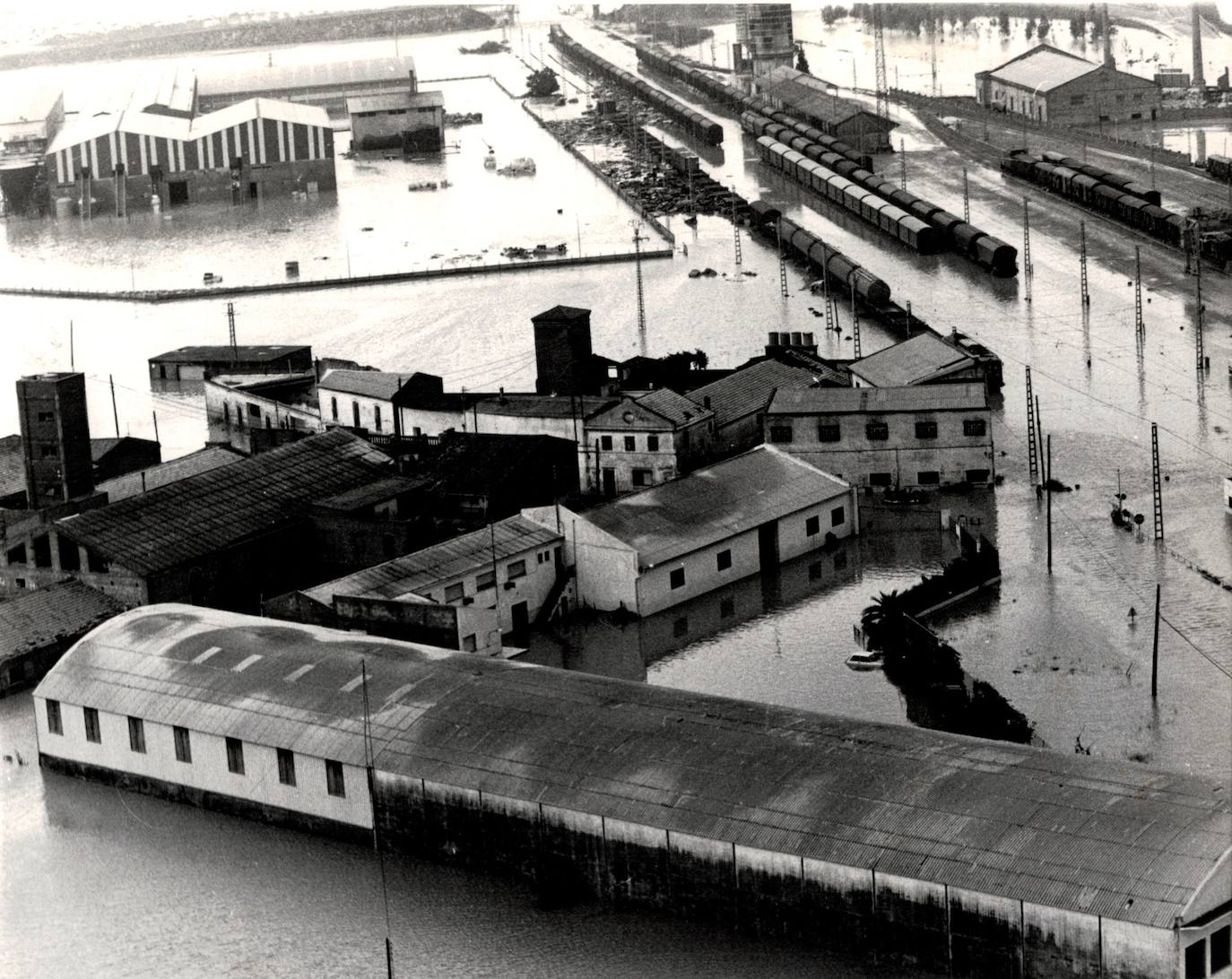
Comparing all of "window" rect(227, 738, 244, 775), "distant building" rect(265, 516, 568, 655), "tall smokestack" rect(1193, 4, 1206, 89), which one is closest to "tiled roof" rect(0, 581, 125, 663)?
"distant building" rect(265, 516, 568, 655)

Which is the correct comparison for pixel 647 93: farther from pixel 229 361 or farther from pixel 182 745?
pixel 182 745

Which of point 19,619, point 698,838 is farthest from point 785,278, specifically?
point 698,838

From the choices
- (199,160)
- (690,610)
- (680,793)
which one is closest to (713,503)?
(690,610)

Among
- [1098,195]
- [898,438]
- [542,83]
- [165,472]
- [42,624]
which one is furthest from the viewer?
[542,83]

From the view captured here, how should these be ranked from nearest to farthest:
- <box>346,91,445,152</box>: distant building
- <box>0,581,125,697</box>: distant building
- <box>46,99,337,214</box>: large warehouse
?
1. <box>0,581,125,697</box>: distant building
2. <box>46,99,337,214</box>: large warehouse
3. <box>346,91,445,152</box>: distant building

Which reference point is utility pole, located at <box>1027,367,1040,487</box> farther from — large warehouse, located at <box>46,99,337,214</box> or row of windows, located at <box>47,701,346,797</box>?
large warehouse, located at <box>46,99,337,214</box>

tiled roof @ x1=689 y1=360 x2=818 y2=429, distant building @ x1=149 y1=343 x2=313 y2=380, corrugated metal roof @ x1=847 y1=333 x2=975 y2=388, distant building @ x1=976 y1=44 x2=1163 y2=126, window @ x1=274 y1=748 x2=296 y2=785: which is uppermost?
distant building @ x1=976 y1=44 x2=1163 y2=126
